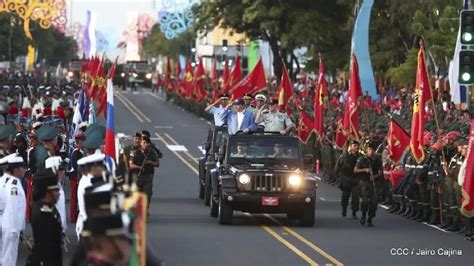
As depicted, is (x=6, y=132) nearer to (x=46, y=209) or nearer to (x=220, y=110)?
(x=46, y=209)

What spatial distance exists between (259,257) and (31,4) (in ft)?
167

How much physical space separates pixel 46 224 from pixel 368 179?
12.0 m

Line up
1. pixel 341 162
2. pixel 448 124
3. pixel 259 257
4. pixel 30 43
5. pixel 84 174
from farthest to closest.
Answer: pixel 30 43 < pixel 448 124 < pixel 341 162 < pixel 259 257 < pixel 84 174

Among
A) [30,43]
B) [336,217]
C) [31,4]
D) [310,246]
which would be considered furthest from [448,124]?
[30,43]

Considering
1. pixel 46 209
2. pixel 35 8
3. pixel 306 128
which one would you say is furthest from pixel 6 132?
pixel 35 8

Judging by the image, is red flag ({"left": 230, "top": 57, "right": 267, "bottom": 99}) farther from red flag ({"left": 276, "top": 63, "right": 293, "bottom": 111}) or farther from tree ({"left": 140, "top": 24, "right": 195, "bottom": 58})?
tree ({"left": 140, "top": 24, "right": 195, "bottom": 58})

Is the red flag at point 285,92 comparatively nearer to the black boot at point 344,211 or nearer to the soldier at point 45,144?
the black boot at point 344,211

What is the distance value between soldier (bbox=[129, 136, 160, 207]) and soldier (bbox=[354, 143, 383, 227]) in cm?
367

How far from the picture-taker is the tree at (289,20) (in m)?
72.6

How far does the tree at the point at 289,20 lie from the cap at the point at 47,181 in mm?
55087

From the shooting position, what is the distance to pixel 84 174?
1569 cm

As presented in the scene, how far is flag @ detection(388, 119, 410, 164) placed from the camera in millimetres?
30547

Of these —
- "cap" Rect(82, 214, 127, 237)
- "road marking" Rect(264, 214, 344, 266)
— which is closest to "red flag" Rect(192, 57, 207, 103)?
"road marking" Rect(264, 214, 344, 266)

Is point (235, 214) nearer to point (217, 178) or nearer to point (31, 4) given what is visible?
point (217, 178)
